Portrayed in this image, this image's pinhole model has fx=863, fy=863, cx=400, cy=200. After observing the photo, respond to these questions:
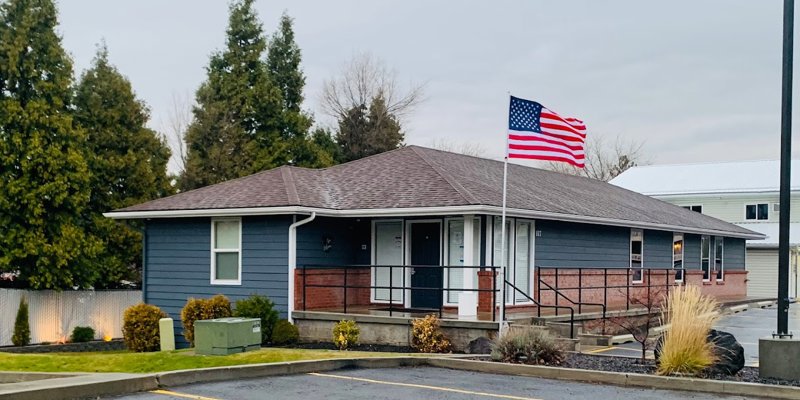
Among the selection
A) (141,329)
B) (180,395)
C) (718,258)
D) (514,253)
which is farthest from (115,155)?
(718,258)

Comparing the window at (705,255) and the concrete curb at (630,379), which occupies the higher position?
the window at (705,255)

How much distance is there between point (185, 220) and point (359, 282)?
15.3 ft

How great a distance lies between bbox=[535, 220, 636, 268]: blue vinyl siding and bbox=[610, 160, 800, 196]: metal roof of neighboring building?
19638 millimetres

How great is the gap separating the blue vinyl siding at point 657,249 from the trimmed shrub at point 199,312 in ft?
45.1

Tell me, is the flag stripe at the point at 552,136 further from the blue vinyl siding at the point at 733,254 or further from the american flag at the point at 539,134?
the blue vinyl siding at the point at 733,254

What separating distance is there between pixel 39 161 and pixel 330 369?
13816mm

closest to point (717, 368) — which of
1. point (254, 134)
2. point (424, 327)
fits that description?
point (424, 327)

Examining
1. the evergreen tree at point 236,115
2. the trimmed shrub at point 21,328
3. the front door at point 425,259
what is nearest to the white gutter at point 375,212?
the front door at point 425,259

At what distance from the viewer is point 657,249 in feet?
91.4

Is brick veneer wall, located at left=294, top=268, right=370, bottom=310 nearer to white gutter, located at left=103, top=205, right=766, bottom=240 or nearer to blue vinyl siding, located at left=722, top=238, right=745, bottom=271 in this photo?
white gutter, located at left=103, top=205, right=766, bottom=240

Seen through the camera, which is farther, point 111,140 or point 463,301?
point 111,140

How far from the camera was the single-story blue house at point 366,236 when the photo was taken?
1952 cm

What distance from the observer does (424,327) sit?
16875 millimetres

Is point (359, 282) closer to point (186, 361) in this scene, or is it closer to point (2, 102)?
point (186, 361)
